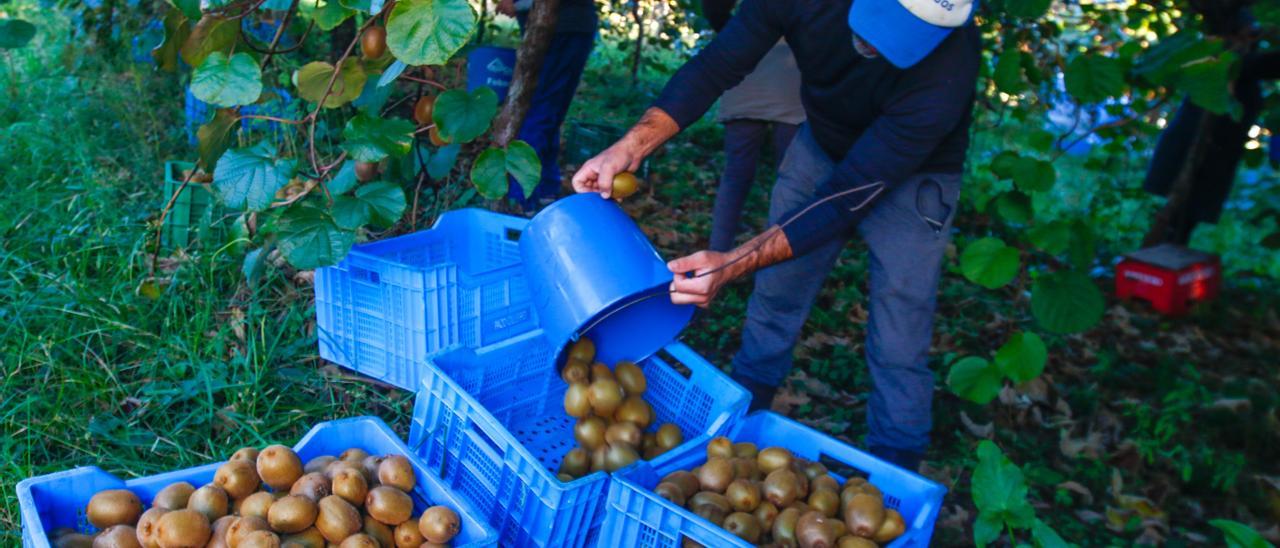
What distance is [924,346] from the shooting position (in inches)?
98.3

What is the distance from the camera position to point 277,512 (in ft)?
5.65

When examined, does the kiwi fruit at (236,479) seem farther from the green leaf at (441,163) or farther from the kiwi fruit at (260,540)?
the green leaf at (441,163)

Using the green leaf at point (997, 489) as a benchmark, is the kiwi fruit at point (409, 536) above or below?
→ below

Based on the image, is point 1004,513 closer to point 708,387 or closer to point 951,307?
point 708,387

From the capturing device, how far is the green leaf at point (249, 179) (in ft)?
7.77

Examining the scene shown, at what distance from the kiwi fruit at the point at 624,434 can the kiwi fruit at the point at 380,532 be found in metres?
0.57

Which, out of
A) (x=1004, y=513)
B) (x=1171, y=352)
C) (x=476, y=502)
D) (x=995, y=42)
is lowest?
→ (x=1171, y=352)

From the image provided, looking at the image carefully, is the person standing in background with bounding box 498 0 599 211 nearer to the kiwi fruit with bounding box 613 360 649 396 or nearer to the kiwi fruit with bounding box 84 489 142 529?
the kiwi fruit with bounding box 613 360 649 396

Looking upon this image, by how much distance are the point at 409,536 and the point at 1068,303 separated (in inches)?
74.9

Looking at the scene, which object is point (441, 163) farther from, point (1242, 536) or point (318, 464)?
point (1242, 536)

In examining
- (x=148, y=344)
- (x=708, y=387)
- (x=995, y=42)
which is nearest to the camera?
(x=708, y=387)

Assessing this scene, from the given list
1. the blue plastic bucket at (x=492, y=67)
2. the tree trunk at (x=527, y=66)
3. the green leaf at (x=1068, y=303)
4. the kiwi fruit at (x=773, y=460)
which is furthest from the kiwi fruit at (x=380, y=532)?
the blue plastic bucket at (x=492, y=67)

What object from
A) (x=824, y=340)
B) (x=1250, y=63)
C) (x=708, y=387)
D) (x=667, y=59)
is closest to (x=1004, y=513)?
(x=708, y=387)

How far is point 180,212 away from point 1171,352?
4134 millimetres
